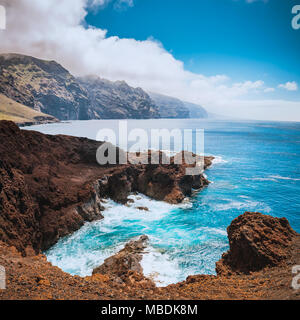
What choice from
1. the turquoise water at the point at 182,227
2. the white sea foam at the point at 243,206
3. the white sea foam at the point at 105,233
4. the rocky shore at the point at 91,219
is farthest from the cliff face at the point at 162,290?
the white sea foam at the point at 243,206

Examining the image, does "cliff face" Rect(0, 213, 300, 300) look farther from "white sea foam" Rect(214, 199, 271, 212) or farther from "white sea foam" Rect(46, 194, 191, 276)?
"white sea foam" Rect(214, 199, 271, 212)

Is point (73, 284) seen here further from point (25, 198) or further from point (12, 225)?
point (25, 198)

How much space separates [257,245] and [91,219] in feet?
63.7

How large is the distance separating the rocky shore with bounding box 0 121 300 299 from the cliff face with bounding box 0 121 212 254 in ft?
0.34

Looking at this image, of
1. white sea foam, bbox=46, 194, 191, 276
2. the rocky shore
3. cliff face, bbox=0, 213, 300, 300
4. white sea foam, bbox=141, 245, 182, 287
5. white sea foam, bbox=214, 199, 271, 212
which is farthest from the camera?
white sea foam, bbox=214, 199, 271, 212

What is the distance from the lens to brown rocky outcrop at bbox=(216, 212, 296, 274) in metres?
11.0

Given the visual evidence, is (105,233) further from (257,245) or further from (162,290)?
(257,245)

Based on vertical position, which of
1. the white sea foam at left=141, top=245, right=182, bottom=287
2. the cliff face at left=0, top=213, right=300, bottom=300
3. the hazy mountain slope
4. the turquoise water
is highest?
the hazy mountain slope

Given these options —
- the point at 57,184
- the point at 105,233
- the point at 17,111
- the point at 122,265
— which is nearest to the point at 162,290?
the point at 122,265

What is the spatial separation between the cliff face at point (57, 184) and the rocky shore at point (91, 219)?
4.1 inches

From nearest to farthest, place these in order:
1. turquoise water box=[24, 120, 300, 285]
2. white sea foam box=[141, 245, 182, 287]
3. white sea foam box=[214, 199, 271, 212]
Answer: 1. white sea foam box=[141, 245, 182, 287]
2. turquoise water box=[24, 120, 300, 285]
3. white sea foam box=[214, 199, 271, 212]

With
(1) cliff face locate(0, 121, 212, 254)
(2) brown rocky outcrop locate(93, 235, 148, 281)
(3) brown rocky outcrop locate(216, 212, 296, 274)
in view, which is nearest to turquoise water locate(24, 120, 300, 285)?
(2) brown rocky outcrop locate(93, 235, 148, 281)

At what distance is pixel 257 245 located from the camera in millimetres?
11547

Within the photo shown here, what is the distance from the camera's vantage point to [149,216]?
2773 centimetres
